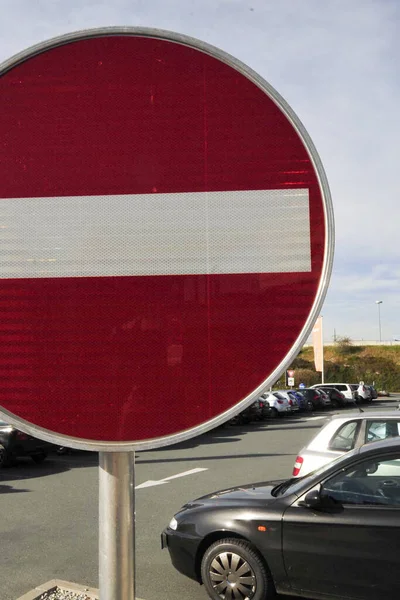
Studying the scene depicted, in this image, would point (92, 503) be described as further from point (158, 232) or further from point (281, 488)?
point (158, 232)

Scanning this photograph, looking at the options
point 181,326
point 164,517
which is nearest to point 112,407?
point 181,326

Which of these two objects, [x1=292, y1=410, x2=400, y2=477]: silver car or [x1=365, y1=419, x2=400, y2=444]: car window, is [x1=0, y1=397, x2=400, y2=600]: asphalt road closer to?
[x1=292, y1=410, x2=400, y2=477]: silver car

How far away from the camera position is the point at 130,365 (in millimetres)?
1020

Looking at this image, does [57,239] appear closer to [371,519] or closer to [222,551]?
[371,519]

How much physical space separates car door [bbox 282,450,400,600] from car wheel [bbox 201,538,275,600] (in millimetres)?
281

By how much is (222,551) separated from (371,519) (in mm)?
1367

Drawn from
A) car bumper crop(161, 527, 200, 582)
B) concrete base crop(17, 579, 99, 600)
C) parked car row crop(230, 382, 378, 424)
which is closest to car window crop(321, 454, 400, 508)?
car bumper crop(161, 527, 200, 582)

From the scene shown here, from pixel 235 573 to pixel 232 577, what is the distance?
49mm

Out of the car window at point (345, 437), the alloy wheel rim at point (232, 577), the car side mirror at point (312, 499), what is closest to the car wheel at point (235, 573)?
the alloy wheel rim at point (232, 577)

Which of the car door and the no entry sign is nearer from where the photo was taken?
the no entry sign

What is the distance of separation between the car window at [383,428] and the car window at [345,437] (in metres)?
0.18

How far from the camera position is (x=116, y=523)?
1.13 m

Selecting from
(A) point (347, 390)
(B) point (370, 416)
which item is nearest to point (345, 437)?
(B) point (370, 416)

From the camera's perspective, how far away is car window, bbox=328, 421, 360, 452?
24.6ft
